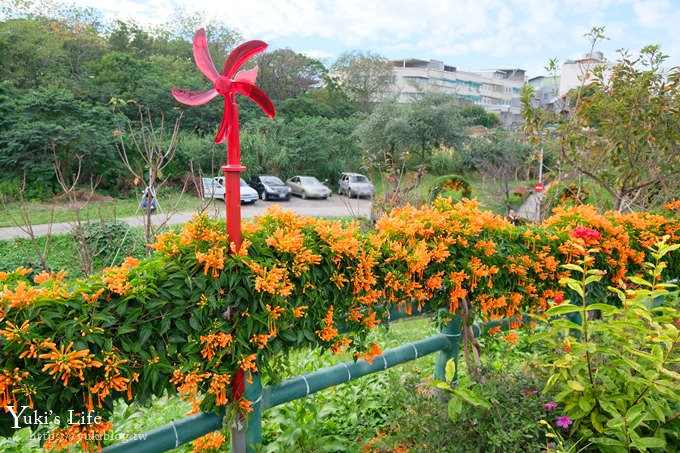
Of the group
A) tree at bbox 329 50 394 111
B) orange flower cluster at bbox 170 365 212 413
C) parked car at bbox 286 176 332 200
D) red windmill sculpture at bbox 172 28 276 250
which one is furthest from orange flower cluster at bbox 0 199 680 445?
tree at bbox 329 50 394 111

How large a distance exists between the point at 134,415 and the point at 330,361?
120cm

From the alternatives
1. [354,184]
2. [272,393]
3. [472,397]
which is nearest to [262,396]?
[272,393]

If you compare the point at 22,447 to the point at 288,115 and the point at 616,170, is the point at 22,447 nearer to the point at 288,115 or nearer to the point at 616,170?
the point at 616,170

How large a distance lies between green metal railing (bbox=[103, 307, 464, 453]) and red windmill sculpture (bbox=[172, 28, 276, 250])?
2.03ft

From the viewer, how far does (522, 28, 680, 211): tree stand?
3439 mm

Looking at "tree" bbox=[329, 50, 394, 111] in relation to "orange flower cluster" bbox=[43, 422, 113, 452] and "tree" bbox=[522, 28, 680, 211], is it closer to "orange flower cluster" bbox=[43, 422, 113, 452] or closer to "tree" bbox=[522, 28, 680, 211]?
"tree" bbox=[522, 28, 680, 211]

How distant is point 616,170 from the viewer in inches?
148

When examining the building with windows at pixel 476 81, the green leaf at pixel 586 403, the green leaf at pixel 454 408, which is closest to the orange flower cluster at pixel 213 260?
the green leaf at pixel 454 408

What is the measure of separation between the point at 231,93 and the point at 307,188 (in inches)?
637

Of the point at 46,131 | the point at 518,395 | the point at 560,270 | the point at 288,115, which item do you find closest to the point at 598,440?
the point at 518,395

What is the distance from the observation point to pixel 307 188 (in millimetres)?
17500

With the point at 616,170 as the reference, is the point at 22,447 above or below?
below

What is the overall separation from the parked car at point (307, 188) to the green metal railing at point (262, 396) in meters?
15.4

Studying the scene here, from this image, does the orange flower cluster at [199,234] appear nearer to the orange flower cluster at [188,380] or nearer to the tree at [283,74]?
the orange flower cluster at [188,380]
